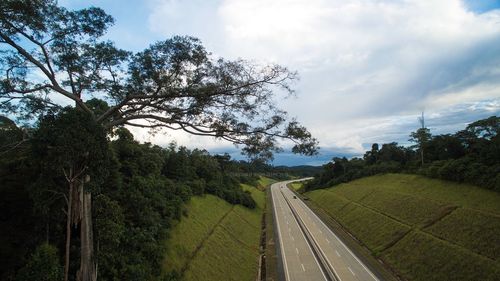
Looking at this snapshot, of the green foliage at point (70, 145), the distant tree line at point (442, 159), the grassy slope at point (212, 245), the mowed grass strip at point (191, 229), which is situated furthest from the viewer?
the distant tree line at point (442, 159)

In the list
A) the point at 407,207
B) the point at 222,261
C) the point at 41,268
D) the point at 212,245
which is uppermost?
the point at 41,268

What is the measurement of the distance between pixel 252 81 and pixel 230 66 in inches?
47.1

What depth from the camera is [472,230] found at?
28266mm

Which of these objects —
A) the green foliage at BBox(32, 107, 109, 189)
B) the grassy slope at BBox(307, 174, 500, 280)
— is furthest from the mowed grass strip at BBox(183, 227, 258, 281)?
the grassy slope at BBox(307, 174, 500, 280)

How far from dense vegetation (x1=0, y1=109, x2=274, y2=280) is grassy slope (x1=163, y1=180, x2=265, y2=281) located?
170 centimetres

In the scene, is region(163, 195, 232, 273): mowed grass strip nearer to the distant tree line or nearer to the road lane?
the road lane

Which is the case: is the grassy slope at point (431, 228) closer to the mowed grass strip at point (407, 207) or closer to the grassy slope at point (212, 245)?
the mowed grass strip at point (407, 207)

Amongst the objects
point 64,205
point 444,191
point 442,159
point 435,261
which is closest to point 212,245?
point 64,205

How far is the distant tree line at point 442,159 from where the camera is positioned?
132 feet

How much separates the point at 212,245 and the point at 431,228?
22246mm

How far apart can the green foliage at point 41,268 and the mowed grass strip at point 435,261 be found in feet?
81.5

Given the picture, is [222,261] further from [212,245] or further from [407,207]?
[407,207]

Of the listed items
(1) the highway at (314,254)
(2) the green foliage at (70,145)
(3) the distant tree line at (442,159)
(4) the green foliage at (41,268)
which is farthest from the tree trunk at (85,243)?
(3) the distant tree line at (442,159)

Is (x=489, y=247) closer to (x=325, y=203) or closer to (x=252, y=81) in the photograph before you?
(x=252, y=81)
